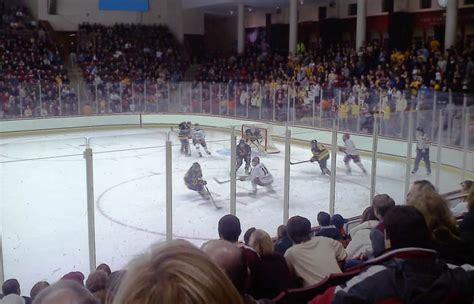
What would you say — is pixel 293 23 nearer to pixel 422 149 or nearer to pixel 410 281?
pixel 422 149

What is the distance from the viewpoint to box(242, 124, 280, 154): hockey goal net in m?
9.43

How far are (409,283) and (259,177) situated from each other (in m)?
6.36

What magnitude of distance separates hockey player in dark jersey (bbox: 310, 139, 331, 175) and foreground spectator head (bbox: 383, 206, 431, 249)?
554 cm

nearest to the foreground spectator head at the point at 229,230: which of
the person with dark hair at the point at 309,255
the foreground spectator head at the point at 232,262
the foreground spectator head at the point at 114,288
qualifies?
the person with dark hair at the point at 309,255

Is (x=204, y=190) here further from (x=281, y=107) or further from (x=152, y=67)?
(x=152, y=67)

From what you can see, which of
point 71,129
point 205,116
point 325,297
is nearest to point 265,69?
point 205,116

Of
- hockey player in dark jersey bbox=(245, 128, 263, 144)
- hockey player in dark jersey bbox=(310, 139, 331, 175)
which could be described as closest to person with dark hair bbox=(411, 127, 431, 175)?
hockey player in dark jersey bbox=(310, 139, 331, 175)

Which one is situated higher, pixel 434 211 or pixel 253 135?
pixel 434 211

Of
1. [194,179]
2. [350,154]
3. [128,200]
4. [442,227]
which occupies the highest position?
[442,227]

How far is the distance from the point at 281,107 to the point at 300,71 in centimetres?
425

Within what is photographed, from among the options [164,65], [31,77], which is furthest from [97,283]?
[164,65]

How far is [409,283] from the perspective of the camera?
82.7 inches

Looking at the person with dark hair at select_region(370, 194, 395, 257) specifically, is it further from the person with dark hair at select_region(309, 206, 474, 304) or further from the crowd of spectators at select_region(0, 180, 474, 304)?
the person with dark hair at select_region(309, 206, 474, 304)

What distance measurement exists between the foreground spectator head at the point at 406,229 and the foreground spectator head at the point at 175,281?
152 centimetres
